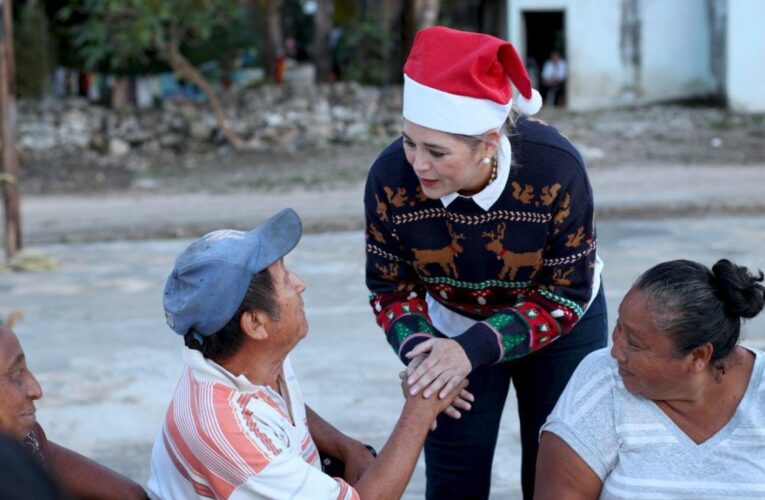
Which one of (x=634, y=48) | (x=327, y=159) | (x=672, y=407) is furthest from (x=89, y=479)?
(x=634, y=48)

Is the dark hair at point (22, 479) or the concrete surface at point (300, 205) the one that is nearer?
the dark hair at point (22, 479)

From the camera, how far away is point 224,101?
17.9 meters

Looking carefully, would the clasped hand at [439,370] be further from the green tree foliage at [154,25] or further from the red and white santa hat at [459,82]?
the green tree foliage at [154,25]

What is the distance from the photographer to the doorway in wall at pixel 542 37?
80.0ft

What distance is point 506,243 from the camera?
2.73m

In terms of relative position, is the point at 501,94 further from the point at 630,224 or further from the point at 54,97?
the point at 54,97

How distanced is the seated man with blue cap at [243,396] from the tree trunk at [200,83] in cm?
1434

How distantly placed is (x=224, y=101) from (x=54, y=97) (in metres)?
3.06

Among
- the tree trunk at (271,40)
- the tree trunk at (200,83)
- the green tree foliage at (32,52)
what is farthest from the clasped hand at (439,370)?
the green tree foliage at (32,52)

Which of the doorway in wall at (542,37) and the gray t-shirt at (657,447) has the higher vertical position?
the gray t-shirt at (657,447)

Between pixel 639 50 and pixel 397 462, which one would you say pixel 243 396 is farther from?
pixel 639 50

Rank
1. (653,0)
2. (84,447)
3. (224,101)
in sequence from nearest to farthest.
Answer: (84,447), (224,101), (653,0)

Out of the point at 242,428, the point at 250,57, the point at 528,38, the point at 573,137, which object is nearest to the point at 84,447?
the point at 242,428

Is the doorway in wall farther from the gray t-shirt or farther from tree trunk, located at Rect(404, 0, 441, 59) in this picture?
the gray t-shirt
